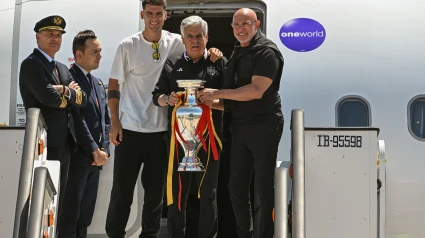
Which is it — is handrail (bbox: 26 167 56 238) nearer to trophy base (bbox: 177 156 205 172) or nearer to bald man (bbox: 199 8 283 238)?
trophy base (bbox: 177 156 205 172)

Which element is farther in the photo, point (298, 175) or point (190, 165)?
point (190, 165)

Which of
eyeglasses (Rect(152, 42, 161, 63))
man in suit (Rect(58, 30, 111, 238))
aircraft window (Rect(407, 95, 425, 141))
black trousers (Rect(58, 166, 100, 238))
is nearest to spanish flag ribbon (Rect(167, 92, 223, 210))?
eyeglasses (Rect(152, 42, 161, 63))

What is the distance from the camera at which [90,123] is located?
20.2ft

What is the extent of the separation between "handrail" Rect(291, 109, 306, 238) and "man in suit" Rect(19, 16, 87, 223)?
2.12m

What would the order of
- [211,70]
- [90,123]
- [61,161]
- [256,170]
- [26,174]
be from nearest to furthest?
1. [26,174]
2. [256,170]
3. [61,161]
4. [211,70]
5. [90,123]

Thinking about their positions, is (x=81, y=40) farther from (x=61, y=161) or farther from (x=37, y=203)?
(x=37, y=203)

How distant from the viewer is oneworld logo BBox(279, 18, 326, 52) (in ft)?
21.2

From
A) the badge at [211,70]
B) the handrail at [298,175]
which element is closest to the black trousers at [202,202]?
the badge at [211,70]

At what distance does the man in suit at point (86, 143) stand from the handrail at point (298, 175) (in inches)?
83.9

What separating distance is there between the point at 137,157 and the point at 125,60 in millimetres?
965

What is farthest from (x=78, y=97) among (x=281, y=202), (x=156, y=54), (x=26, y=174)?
(x=281, y=202)

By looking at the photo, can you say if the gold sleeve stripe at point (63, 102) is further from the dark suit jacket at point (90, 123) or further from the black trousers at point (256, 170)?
the black trousers at point (256, 170)

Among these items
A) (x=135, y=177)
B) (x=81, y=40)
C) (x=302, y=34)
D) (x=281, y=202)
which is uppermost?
(x=302, y=34)

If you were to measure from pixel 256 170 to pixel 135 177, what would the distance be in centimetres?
127
